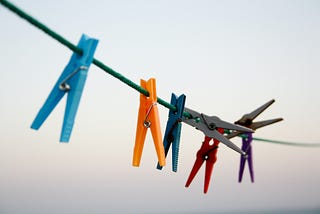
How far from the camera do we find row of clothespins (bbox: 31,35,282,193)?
150cm

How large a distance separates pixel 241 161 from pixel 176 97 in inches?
51.3

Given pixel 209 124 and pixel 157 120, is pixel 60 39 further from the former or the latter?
pixel 209 124

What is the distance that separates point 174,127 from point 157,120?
0.28m

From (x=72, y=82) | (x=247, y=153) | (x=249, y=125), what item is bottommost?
(x=72, y=82)

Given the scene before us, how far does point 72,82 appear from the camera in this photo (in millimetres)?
1521

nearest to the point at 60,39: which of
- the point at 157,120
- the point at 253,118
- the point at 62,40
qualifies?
the point at 62,40

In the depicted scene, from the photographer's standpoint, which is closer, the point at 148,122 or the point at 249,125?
the point at 148,122

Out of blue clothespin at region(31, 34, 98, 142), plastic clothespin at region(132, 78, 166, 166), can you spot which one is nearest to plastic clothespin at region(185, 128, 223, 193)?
plastic clothespin at region(132, 78, 166, 166)

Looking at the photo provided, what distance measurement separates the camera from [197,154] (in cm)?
271

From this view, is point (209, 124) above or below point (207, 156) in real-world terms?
above

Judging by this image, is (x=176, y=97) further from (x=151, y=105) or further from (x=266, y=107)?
(x=266, y=107)

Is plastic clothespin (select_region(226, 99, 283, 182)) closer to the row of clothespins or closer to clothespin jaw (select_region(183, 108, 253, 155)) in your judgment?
the row of clothespins

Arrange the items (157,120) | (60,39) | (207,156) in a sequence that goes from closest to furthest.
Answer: (60,39) → (157,120) → (207,156)

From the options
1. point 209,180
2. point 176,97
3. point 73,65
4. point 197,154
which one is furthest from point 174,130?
point 73,65
